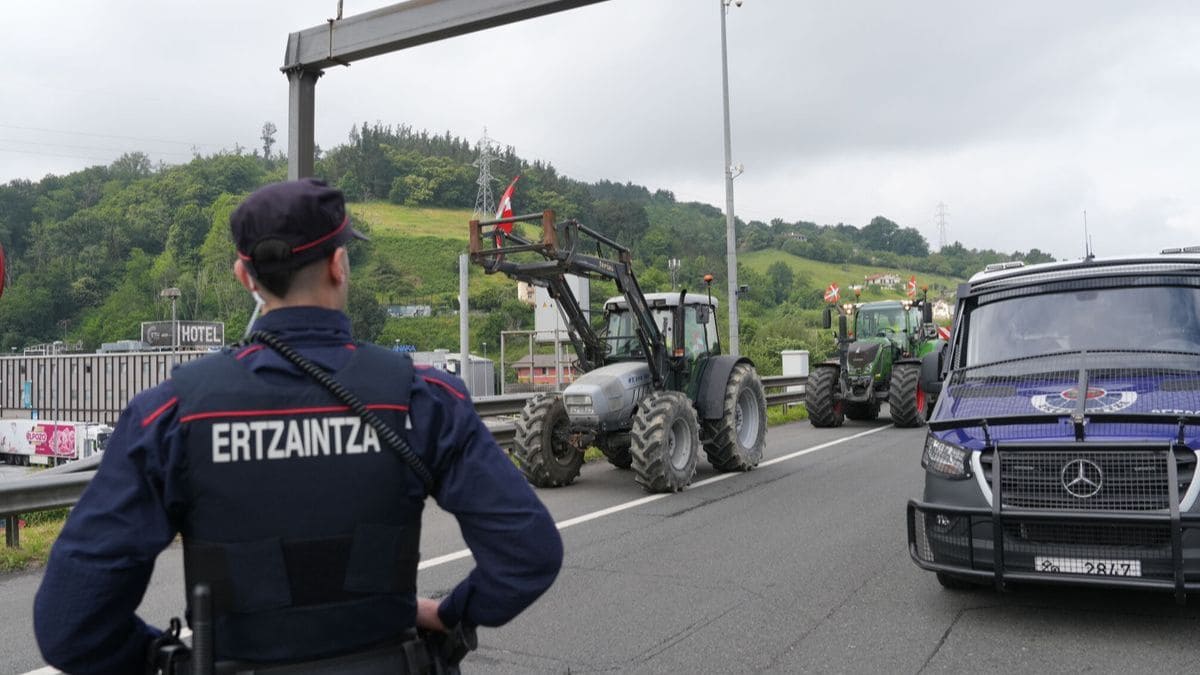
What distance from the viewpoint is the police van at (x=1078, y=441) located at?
472 cm

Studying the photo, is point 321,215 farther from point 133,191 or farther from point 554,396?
point 133,191

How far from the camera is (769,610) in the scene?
18.3 feet

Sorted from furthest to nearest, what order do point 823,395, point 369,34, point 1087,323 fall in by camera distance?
1. point 823,395
2. point 369,34
3. point 1087,323

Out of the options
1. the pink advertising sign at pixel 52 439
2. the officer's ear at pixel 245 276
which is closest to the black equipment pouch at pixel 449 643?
the officer's ear at pixel 245 276

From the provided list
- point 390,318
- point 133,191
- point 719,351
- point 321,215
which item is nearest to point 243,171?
point 133,191

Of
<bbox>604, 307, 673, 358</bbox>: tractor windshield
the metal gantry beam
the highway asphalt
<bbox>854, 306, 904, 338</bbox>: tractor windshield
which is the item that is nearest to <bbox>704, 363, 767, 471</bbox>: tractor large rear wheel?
<bbox>604, 307, 673, 358</bbox>: tractor windshield

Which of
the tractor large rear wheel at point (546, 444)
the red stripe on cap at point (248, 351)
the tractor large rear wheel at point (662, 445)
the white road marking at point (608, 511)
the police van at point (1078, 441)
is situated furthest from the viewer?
the tractor large rear wheel at point (546, 444)

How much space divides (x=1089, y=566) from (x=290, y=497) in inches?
176

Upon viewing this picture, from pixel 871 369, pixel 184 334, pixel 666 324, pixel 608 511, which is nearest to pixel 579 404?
pixel 608 511

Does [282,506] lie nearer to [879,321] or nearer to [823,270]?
[879,321]

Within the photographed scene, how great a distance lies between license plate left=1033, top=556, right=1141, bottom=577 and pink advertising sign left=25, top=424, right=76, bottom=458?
168ft

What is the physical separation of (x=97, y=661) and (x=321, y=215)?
3.32 feet

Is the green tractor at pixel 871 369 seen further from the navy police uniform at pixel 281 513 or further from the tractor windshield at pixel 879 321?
the navy police uniform at pixel 281 513

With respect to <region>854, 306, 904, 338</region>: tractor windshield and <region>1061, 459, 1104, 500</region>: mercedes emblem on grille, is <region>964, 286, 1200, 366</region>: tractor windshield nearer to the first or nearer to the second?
<region>1061, 459, 1104, 500</region>: mercedes emblem on grille
